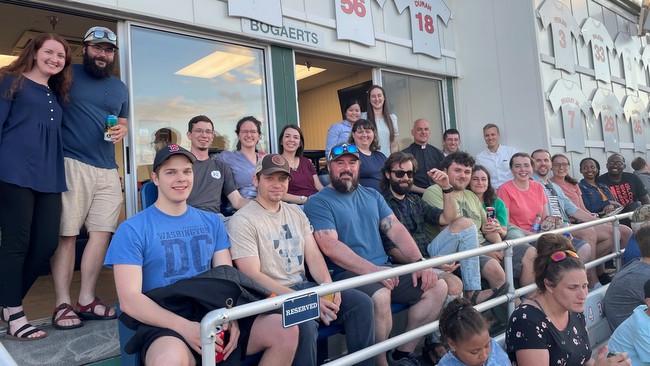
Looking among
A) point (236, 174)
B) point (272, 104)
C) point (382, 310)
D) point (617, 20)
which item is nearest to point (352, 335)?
point (382, 310)

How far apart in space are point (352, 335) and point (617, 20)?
9.64 m

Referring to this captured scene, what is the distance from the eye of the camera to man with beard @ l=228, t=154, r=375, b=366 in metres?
2.47

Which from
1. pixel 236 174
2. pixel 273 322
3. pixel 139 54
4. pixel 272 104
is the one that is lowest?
pixel 273 322

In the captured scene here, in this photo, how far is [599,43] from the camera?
27.3 feet

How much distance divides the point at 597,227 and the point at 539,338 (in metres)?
3.35

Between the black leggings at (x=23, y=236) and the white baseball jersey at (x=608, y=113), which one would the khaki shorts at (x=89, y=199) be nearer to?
the black leggings at (x=23, y=236)

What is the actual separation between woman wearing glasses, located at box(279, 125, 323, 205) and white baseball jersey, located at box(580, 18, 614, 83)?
234 inches

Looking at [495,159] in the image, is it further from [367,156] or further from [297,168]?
[297,168]

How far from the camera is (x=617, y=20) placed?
9383 millimetres

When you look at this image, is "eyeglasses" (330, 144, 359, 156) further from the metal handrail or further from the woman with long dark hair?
the woman with long dark hair

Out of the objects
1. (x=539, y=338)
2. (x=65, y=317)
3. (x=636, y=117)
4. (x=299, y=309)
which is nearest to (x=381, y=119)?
(x=539, y=338)

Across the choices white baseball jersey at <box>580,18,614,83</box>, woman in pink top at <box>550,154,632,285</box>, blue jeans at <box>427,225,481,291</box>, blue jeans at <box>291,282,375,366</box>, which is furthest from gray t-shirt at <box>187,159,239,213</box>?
white baseball jersey at <box>580,18,614,83</box>

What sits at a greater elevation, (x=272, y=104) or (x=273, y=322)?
(x=272, y=104)

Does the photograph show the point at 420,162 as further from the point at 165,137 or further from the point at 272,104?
the point at 165,137
